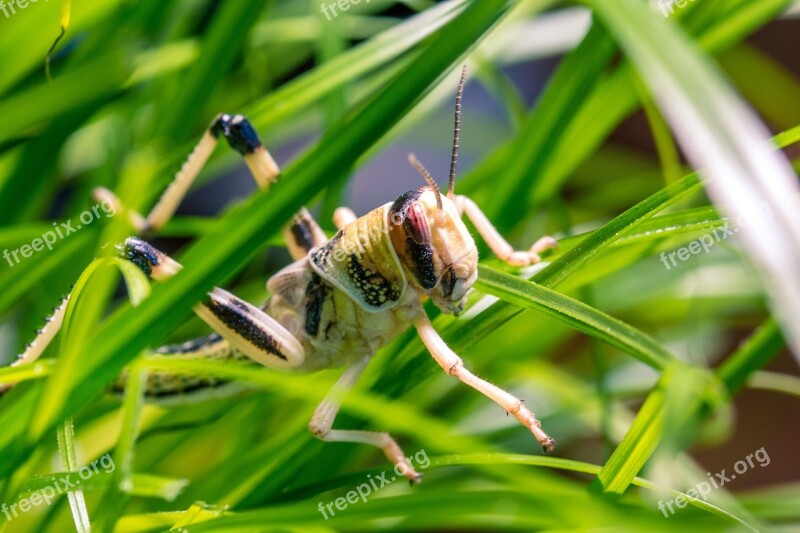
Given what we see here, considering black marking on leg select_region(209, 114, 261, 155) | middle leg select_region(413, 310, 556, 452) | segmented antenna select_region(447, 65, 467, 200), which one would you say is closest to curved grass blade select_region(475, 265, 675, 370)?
middle leg select_region(413, 310, 556, 452)

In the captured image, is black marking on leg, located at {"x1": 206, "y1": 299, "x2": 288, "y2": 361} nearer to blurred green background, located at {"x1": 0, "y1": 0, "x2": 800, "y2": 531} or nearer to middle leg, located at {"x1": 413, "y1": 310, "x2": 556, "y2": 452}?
blurred green background, located at {"x1": 0, "y1": 0, "x2": 800, "y2": 531}

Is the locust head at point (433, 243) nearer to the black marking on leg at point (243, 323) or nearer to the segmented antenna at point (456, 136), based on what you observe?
the segmented antenna at point (456, 136)

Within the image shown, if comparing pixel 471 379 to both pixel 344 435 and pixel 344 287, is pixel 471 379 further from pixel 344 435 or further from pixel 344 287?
pixel 344 287

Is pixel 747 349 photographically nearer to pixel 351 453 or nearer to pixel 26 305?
pixel 351 453

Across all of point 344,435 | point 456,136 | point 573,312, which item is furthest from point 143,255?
point 573,312

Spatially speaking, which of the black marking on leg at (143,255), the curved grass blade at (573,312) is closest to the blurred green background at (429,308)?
the curved grass blade at (573,312)

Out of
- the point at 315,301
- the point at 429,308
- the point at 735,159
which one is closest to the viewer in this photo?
the point at 735,159
